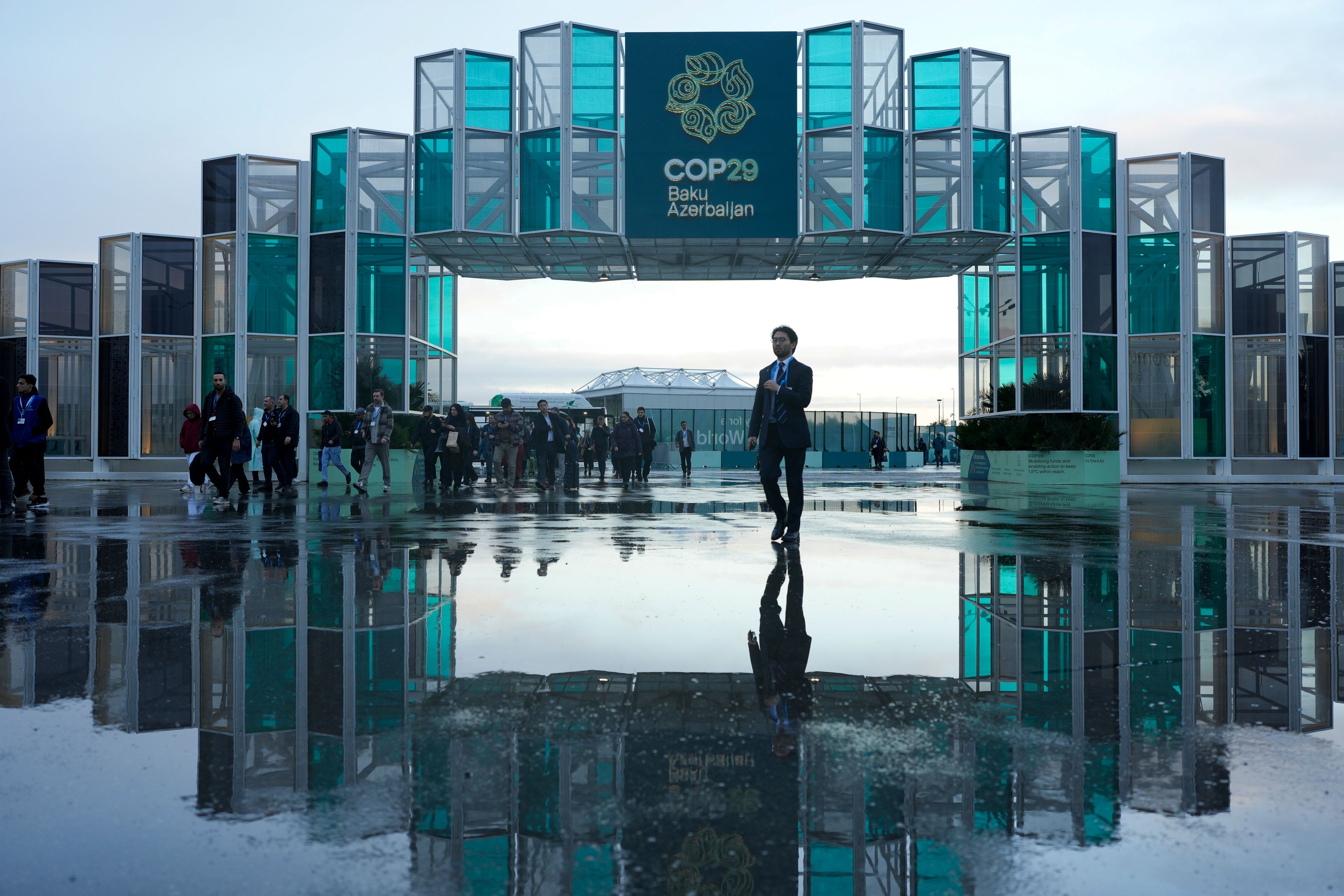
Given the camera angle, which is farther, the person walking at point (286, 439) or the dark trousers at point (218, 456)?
the person walking at point (286, 439)

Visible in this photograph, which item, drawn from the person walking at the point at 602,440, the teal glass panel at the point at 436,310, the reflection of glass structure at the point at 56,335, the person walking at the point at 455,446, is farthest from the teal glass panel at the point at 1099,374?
the reflection of glass structure at the point at 56,335

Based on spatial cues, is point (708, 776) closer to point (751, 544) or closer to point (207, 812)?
point (207, 812)

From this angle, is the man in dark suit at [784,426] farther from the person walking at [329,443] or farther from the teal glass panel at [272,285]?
the teal glass panel at [272,285]

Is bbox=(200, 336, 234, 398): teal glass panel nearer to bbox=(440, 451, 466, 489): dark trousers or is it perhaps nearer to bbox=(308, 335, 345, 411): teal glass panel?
bbox=(308, 335, 345, 411): teal glass panel

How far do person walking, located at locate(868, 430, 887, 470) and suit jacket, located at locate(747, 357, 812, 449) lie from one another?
34.2m

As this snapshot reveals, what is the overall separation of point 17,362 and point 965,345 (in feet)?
78.9

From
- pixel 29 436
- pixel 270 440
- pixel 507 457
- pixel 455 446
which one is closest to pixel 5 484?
pixel 29 436

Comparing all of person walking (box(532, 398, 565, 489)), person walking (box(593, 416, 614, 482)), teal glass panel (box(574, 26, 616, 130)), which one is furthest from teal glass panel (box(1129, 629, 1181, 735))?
person walking (box(593, 416, 614, 482))

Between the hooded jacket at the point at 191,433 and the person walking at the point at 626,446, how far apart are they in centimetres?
1043

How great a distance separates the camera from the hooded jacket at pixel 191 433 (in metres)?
16.0

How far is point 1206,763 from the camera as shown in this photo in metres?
2.86

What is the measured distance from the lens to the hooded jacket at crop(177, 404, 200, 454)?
16031mm

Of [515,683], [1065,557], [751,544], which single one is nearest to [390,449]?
[751,544]

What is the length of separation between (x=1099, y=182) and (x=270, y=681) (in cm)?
2408
